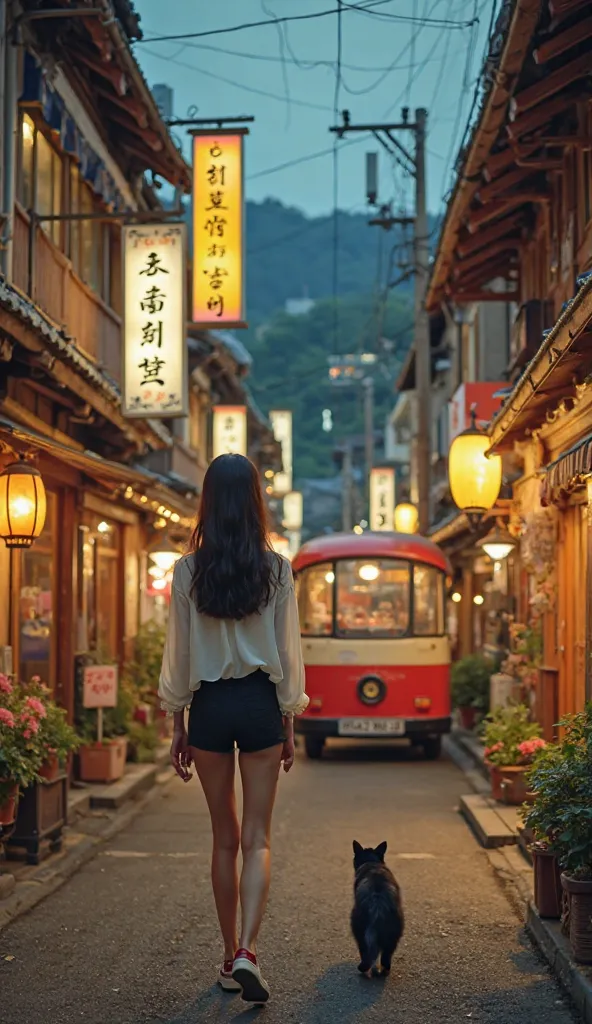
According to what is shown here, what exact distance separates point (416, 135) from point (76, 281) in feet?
43.5

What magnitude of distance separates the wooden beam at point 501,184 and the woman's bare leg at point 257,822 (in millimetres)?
9996

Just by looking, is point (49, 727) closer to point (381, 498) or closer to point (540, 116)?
point (540, 116)

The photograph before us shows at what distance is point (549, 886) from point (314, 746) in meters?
11.5

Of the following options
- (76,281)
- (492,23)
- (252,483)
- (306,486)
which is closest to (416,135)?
(76,281)

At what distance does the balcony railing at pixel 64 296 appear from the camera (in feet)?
41.6

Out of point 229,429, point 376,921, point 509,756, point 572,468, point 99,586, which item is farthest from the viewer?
point 229,429

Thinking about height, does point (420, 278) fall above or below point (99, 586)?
above

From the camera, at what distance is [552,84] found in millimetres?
11273

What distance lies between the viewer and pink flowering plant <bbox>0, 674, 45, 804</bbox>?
8.61 meters

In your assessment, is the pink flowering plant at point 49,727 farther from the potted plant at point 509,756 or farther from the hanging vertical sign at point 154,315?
the hanging vertical sign at point 154,315

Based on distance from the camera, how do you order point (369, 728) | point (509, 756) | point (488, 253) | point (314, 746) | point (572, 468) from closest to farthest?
point (572, 468), point (509, 756), point (488, 253), point (369, 728), point (314, 746)

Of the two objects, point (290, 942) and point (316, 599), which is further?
point (316, 599)

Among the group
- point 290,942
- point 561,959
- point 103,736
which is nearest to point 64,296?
point 103,736

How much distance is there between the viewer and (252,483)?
6.11 m
